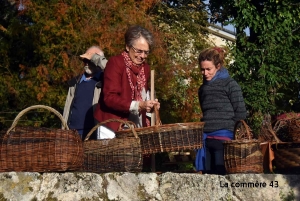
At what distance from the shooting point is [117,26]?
963 centimetres

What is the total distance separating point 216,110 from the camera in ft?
20.3

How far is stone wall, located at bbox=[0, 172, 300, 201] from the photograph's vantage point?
204 inches

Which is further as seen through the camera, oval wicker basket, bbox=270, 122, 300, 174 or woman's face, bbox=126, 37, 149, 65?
oval wicker basket, bbox=270, 122, 300, 174

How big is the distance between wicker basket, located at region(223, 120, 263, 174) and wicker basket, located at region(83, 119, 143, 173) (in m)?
0.75

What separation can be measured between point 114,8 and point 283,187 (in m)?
4.61

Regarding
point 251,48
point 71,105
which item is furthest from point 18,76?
point 71,105

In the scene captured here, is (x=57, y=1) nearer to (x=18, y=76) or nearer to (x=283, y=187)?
(x=18, y=76)

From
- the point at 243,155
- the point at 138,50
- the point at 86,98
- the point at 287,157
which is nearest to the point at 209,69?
the point at 138,50

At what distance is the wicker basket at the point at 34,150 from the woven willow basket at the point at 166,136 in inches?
21.4

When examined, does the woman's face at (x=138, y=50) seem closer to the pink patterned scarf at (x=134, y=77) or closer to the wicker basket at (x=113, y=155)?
the pink patterned scarf at (x=134, y=77)

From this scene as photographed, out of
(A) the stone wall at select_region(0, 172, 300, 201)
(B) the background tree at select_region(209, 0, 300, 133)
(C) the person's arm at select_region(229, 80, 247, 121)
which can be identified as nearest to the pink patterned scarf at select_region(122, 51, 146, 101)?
(C) the person's arm at select_region(229, 80, 247, 121)

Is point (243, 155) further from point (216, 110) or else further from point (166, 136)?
point (166, 136)

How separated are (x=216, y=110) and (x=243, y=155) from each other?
56 cm

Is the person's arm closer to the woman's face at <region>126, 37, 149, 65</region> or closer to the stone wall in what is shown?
the stone wall
